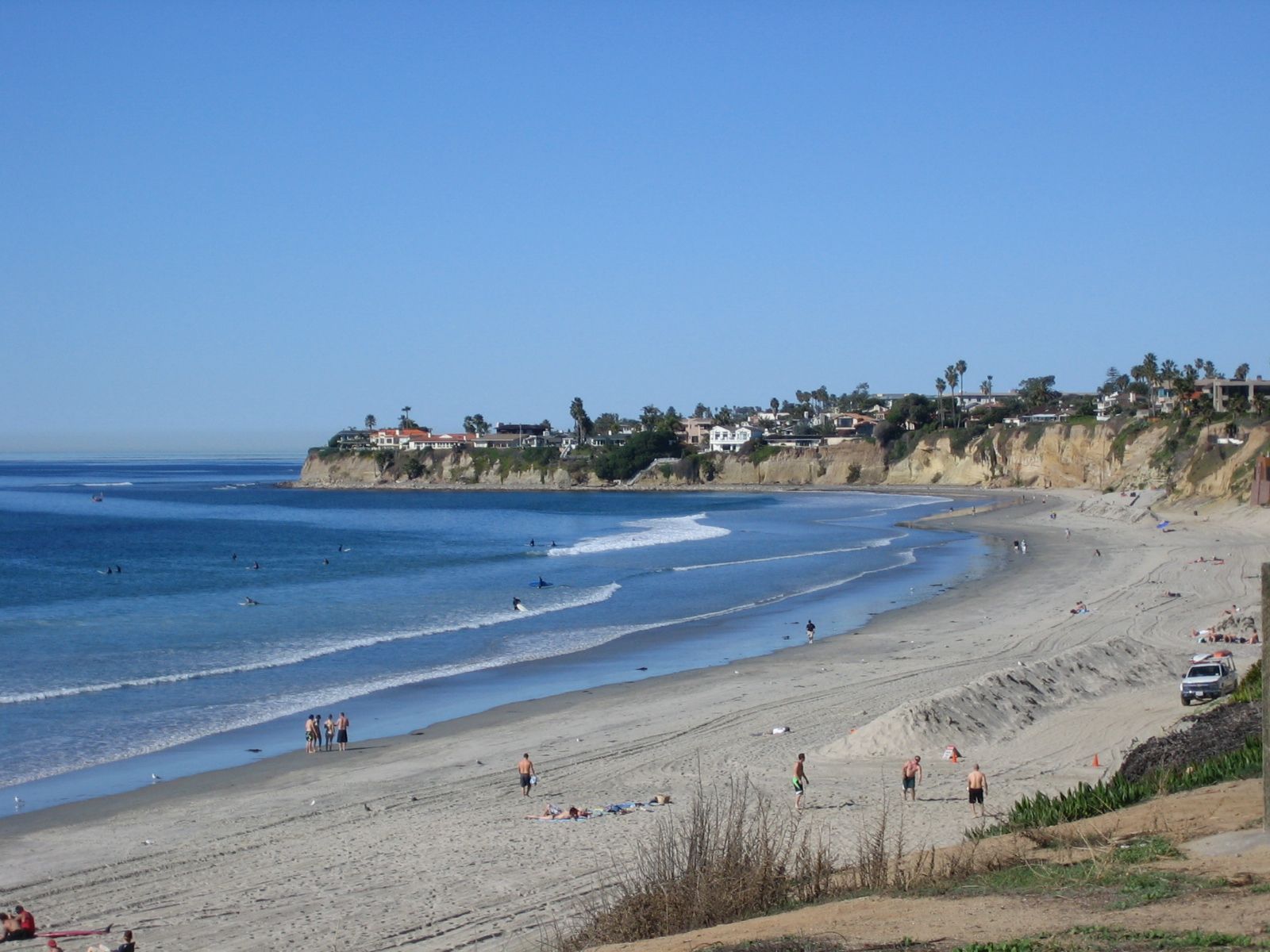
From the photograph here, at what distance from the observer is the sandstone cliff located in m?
73.5

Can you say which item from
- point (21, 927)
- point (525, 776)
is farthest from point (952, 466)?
point (21, 927)

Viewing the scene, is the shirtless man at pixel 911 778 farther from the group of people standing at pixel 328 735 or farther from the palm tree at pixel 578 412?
the palm tree at pixel 578 412

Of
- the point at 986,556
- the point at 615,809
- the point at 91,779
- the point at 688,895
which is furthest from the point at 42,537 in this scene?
the point at 688,895

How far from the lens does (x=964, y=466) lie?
385 feet

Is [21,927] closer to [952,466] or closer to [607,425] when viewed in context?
[952,466]

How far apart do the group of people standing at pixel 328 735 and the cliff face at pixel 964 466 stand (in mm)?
57257

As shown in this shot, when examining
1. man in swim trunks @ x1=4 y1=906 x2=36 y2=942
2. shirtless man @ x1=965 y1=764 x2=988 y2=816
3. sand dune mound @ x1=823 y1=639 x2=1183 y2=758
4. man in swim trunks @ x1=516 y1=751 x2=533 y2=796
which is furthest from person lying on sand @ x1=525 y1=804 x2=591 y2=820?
man in swim trunks @ x1=4 y1=906 x2=36 y2=942

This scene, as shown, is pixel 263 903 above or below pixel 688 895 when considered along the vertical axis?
below

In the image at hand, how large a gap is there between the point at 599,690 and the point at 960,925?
19339 millimetres

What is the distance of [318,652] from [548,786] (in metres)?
15.5

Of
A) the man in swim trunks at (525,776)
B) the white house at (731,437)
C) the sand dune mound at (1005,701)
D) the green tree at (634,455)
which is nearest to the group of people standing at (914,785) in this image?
the sand dune mound at (1005,701)

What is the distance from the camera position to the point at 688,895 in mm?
9797

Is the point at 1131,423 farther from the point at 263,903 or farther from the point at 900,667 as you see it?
the point at 263,903

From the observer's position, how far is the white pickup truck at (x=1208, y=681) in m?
20.9
